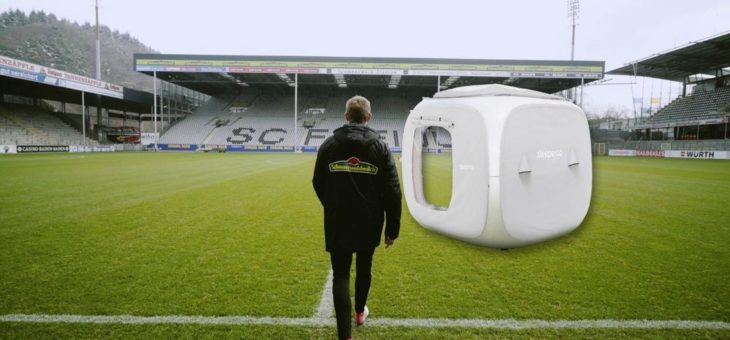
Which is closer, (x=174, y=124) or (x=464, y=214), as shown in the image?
(x=464, y=214)

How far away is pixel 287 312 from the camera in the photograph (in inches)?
107

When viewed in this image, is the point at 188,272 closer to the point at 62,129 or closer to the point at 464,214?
the point at 464,214

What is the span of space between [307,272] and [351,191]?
1.57 metres

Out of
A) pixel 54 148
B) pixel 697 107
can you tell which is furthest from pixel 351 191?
pixel 697 107

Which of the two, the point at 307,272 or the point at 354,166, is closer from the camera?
the point at 354,166

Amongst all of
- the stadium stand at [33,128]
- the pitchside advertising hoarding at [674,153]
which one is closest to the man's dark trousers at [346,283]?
the pitchside advertising hoarding at [674,153]

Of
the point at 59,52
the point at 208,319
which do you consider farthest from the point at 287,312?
the point at 59,52

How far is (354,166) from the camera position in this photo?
7.78 feet

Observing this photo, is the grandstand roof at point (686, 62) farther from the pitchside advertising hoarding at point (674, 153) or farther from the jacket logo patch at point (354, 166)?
the jacket logo patch at point (354, 166)

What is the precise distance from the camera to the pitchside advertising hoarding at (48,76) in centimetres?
2520

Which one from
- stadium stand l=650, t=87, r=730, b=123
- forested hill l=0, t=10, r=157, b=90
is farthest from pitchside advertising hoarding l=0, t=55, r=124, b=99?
forested hill l=0, t=10, r=157, b=90

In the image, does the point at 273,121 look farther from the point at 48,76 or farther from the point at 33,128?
the point at 33,128

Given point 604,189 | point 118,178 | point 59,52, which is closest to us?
point 604,189

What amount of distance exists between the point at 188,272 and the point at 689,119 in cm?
4439
